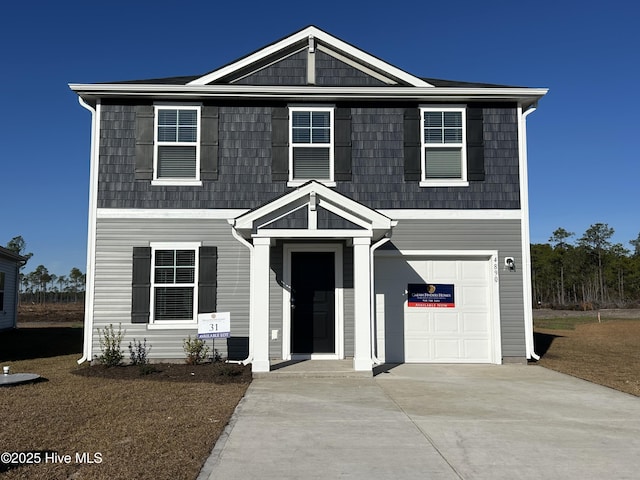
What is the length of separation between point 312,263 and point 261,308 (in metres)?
1.90

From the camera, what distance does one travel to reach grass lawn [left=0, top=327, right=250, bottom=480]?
430 centimetres

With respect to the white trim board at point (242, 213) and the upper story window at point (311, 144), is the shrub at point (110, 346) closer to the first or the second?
the white trim board at point (242, 213)

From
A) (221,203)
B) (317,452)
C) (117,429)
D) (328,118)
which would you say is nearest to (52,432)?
(117,429)

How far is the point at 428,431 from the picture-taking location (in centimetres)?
551

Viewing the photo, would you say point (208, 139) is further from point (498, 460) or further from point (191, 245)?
point (498, 460)

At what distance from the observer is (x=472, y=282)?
35.7 feet

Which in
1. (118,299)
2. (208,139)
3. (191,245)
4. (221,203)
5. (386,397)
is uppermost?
(208,139)

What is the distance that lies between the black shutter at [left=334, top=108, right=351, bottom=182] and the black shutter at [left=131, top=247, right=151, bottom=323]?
13.1ft

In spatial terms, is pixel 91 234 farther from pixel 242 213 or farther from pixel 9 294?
pixel 9 294

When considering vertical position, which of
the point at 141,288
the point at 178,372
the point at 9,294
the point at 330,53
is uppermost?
the point at 330,53

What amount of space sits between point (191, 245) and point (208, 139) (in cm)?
210

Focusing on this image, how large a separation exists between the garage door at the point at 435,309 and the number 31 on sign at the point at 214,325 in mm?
2963

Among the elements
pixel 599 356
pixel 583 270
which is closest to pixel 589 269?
pixel 583 270

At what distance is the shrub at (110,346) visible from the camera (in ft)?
32.3
